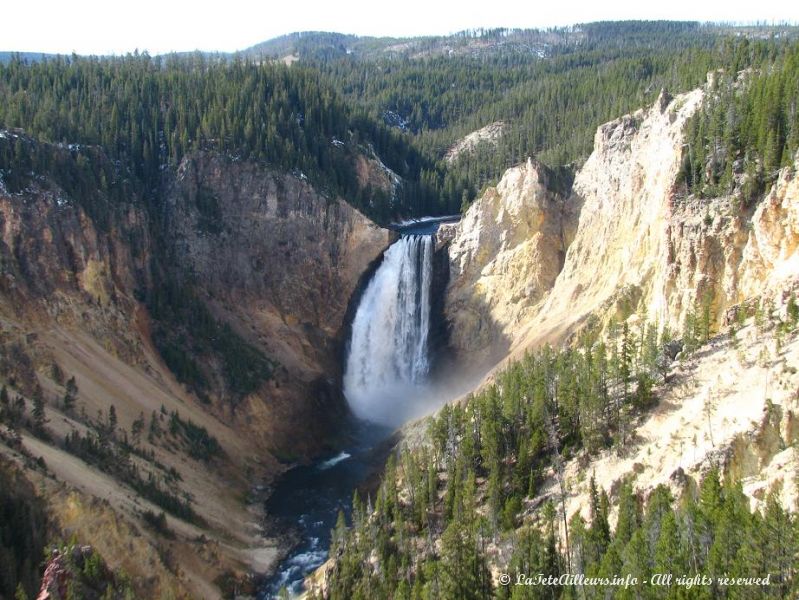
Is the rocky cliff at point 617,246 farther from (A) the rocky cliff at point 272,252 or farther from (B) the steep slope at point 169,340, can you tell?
(B) the steep slope at point 169,340

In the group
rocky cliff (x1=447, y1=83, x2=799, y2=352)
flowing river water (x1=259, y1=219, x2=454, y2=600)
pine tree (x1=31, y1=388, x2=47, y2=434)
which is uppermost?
rocky cliff (x1=447, y1=83, x2=799, y2=352)

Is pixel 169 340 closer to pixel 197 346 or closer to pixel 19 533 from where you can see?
pixel 197 346

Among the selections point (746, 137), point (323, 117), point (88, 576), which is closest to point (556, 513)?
point (88, 576)

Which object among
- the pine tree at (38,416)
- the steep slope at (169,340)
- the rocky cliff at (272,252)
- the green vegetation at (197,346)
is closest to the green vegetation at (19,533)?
the steep slope at (169,340)

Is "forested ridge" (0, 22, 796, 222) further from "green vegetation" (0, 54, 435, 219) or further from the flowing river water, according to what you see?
the flowing river water

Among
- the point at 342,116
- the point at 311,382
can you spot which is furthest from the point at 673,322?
the point at 342,116

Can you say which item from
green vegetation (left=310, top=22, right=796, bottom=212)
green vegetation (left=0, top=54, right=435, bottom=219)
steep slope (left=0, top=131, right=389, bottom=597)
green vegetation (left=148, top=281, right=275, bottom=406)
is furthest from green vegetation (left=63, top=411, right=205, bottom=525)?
green vegetation (left=310, top=22, right=796, bottom=212)

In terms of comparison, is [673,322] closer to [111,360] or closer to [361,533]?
[361,533]

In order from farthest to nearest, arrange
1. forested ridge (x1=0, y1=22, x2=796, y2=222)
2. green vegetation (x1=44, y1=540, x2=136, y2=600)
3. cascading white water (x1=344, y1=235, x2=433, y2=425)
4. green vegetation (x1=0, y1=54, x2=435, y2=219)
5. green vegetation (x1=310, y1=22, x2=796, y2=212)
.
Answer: green vegetation (x1=310, y1=22, x2=796, y2=212) < green vegetation (x1=0, y1=54, x2=435, y2=219) < cascading white water (x1=344, y1=235, x2=433, y2=425) < forested ridge (x1=0, y1=22, x2=796, y2=222) < green vegetation (x1=44, y1=540, x2=136, y2=600)
